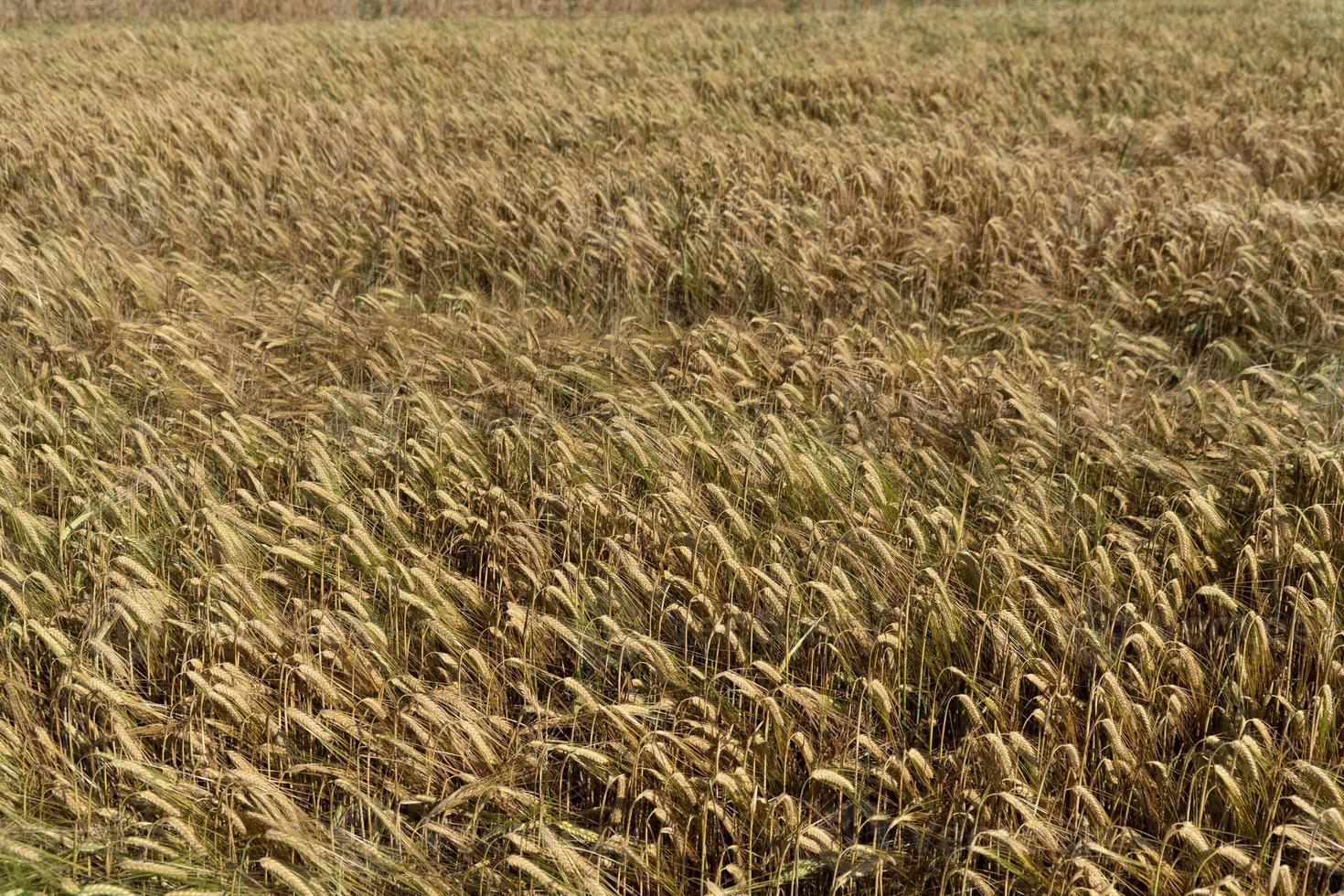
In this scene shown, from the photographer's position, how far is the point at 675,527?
95.0 inches

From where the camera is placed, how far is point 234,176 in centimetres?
554

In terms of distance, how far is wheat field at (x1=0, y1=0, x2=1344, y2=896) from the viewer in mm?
1706

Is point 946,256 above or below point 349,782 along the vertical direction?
above

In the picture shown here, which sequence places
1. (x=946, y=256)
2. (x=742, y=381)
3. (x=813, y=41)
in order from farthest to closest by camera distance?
(x=813, y=41)
(x=946, y=256)
(x=742, y=381)

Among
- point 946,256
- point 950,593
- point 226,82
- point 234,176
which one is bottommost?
point 950,593

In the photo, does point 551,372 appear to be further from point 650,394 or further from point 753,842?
point 753,842

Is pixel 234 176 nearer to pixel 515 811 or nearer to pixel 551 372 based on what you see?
pixel 551 372

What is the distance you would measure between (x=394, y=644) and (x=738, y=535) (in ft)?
2.57

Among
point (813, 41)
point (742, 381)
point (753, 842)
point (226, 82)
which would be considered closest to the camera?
point (753, 842)

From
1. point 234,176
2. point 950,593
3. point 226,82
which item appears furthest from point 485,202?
point 226,82

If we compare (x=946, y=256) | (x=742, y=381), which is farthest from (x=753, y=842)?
(x=946, y=256)

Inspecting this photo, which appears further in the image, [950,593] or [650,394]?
[650,394]

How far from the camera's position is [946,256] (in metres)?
4.19

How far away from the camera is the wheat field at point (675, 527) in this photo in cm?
171
